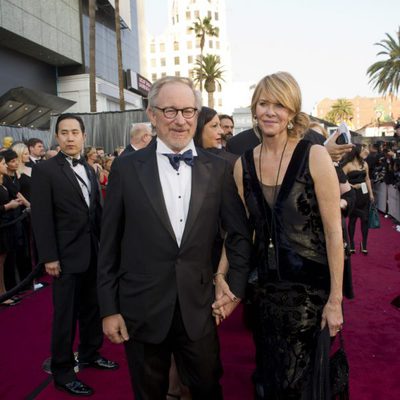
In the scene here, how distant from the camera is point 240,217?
2.29 meters

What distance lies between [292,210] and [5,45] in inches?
916

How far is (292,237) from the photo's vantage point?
2.20m

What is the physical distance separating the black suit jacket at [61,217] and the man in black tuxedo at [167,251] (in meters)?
1.43

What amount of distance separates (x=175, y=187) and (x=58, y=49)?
2567cm

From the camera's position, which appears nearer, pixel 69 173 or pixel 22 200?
pixel 69 173

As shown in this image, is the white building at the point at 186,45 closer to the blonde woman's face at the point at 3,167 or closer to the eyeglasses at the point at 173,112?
the blonde woman's face at the point at 3,167

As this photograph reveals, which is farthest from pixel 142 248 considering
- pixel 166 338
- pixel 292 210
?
pixel 292 210

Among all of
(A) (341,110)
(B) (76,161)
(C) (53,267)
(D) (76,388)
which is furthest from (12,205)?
(A) (341,110)

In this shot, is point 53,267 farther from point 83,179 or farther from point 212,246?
point 212,246

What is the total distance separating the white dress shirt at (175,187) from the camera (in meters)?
2.13

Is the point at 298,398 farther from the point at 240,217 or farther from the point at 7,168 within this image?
the point at 7,168

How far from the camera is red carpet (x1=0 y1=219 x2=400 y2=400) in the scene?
11.4 feet

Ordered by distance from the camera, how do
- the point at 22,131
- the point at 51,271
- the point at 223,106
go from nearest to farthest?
the point at 51,271 < the point at 22,131 < the point at 223,106

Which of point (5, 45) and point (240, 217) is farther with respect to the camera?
point (5, 45)
